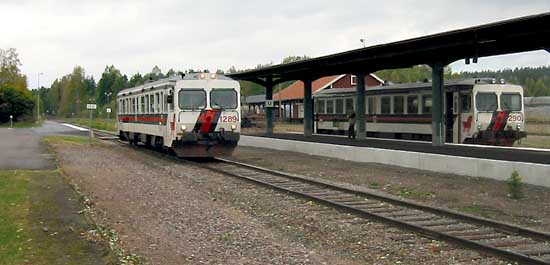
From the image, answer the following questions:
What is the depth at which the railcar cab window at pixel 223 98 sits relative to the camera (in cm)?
2166

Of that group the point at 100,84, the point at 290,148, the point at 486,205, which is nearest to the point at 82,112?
A: the point at 100,84

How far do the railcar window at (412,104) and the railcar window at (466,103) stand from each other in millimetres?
2597

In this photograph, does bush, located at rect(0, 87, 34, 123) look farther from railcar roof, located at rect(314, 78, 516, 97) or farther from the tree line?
railcar roof, located at rect(314, 78, 516, 97)

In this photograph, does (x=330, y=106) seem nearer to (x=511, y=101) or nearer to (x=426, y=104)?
(x=426, y=104)

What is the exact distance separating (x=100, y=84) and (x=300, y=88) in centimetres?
7353

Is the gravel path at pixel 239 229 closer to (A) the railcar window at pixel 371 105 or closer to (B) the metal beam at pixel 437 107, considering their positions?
(B) the metal beam at pixel 437 107

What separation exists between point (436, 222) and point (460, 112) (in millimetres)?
17220

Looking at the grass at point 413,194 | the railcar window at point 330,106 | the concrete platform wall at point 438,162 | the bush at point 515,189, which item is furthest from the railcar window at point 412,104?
the bush at point 515,189

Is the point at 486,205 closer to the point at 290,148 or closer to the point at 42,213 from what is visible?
the point at 42,213

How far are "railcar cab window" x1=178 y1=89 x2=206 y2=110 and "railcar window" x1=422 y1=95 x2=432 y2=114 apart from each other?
10.7 meters

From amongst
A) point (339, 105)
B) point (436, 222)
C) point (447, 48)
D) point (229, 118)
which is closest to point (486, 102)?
point (447, 48)

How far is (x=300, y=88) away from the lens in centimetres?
8006

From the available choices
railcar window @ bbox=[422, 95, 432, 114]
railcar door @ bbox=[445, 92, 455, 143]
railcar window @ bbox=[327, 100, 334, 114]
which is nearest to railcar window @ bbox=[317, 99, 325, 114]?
railcar window @ bbox=[327, 100, 334, 114]

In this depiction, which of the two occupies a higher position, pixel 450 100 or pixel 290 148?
pixel 450 100
